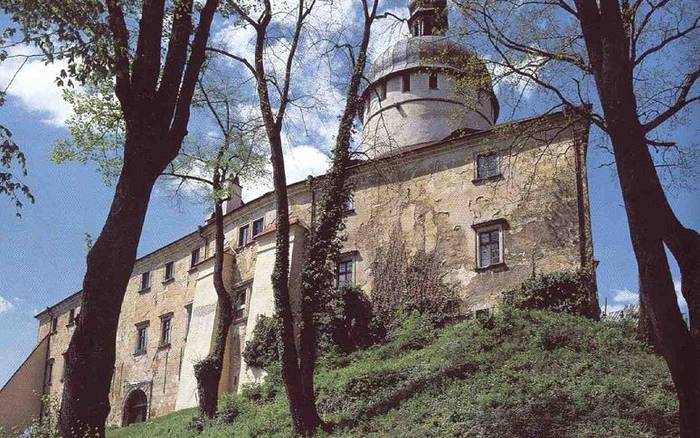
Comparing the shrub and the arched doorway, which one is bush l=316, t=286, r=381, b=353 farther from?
the arched doorway

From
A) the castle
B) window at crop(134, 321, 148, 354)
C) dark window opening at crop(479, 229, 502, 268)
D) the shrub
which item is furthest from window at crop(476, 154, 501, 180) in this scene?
window at crop(134, 321, 148, 354)

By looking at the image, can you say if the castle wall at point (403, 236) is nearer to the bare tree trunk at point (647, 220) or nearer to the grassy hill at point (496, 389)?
the grassy hill at point (496, 389)

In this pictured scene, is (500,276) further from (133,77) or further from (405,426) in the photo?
(133,77)

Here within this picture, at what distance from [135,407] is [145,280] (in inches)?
254

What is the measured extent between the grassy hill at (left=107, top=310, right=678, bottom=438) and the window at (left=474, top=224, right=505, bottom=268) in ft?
12.5

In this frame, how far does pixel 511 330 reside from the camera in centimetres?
1850

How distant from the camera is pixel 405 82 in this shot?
33.2 meters

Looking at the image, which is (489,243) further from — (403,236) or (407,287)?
(403,236)

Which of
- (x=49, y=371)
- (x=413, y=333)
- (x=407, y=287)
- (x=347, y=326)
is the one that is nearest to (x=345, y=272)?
(x=407, y=287)

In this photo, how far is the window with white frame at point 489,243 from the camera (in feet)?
80.3

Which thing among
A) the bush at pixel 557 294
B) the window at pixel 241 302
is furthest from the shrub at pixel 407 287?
the window at pixel 241 302

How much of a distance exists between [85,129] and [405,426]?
10.3 m

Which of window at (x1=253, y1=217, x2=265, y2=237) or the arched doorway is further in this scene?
the arched doorway

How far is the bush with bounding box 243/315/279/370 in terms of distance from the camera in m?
26.5
